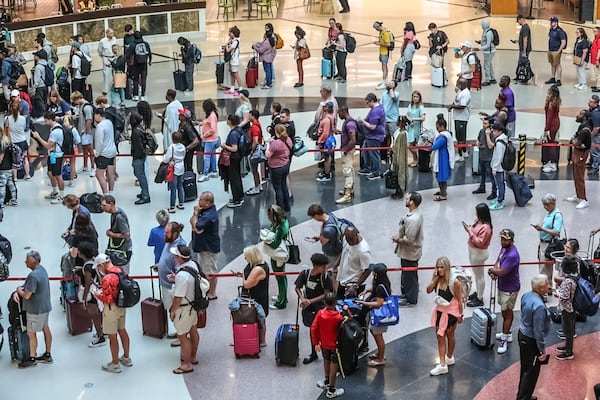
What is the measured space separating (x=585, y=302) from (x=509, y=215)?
4.86 meters

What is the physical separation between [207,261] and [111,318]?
84.6 inches

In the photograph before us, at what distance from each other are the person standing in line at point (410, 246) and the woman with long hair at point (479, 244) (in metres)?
0.61

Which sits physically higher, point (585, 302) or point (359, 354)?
point (585, 302)

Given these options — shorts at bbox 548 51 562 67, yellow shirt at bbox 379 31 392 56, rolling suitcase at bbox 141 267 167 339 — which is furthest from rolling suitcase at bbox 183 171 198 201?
shorts at bbox 548 51 562 67

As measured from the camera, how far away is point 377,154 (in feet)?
55.8

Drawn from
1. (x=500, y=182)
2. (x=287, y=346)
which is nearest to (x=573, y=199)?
(x=500, y=182)

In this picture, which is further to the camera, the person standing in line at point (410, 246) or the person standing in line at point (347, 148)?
the person standing in line at point (347, 148)

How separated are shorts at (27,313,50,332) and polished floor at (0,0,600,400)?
0.48 metres

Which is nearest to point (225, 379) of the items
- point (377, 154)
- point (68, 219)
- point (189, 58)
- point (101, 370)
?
point (101, 370)

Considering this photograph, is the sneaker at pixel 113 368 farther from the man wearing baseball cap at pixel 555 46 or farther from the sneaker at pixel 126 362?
the man wearing baseball cap at pixel 555 46

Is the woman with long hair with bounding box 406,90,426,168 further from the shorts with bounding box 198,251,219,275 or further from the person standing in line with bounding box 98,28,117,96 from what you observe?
the person standing in line with bounding box 98,28,117,96

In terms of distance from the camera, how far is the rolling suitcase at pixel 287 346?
11.0m

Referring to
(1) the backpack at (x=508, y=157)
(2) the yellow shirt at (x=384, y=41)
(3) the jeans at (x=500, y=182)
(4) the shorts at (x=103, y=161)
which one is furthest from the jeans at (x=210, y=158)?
(2) the yellow shirt at (x=384, y=41)

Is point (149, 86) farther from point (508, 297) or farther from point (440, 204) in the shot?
point (508, 297)
